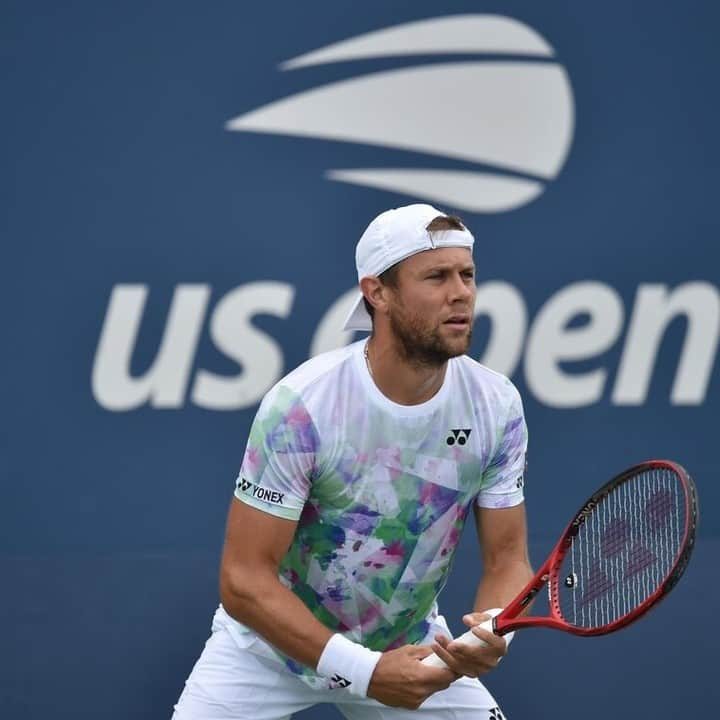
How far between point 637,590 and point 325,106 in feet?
6.28

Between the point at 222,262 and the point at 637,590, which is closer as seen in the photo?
the point at 637,590

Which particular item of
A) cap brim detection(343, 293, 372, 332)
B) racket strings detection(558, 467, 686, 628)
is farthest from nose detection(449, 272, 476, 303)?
racket strings detection(558, 467, 686, 628)

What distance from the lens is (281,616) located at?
13.1ft

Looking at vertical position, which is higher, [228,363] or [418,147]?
[418,147]

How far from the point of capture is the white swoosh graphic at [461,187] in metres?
5.28

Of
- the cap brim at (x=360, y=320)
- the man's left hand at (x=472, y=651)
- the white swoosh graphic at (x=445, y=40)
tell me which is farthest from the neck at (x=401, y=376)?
the white swoosh graphic at (x=445, y=40)

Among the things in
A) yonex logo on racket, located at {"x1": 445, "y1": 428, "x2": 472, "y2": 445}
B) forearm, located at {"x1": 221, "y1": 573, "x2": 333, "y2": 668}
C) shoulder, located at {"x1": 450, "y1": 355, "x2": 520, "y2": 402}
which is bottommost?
forearm, located at {"x1": 221, "y1": 573, "x2": 333, "y2": 668}

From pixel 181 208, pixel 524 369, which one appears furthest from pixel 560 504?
pixel 181 208

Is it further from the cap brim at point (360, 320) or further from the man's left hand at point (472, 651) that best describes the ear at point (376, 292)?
the man's left hand at point (472, 651)

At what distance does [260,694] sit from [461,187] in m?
1.71

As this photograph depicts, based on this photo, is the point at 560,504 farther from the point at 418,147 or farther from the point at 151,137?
the point at 151,137

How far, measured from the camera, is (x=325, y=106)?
5.23 metres

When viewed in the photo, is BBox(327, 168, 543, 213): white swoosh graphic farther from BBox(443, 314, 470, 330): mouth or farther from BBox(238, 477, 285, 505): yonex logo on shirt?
BBox(238, 477, 285, 505): yonex logo on shirt

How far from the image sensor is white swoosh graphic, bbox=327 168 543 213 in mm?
5277
